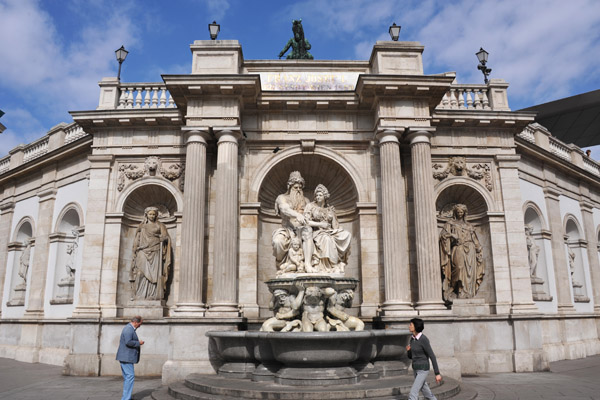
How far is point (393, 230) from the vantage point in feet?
40.6

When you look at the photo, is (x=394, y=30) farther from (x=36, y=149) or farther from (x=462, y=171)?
(x=36, y=149)

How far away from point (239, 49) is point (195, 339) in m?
8.14

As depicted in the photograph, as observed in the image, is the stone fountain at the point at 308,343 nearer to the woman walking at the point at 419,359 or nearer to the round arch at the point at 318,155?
the round arch at the point at 318,155

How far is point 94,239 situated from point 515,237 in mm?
12494

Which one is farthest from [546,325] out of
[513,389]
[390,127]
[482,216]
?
[390,127]

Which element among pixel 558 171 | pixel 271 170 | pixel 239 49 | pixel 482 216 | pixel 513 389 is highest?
pixel 239 49

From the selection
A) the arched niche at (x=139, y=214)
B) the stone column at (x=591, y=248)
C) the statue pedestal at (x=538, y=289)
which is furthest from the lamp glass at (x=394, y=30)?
the stone column at (x=591, y=248)

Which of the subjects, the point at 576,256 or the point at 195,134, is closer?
the point at 195,134

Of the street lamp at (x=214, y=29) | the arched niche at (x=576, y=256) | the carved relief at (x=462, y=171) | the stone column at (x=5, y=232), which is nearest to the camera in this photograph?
the street lamp at (x=214, y=29)

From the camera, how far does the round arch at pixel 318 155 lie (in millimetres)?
13750

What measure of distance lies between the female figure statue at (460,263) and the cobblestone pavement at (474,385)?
8.48 feet

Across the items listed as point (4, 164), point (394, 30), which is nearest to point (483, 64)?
point (394, 30)

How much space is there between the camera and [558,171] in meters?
18.3

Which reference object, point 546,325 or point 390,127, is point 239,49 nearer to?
point 390,127
